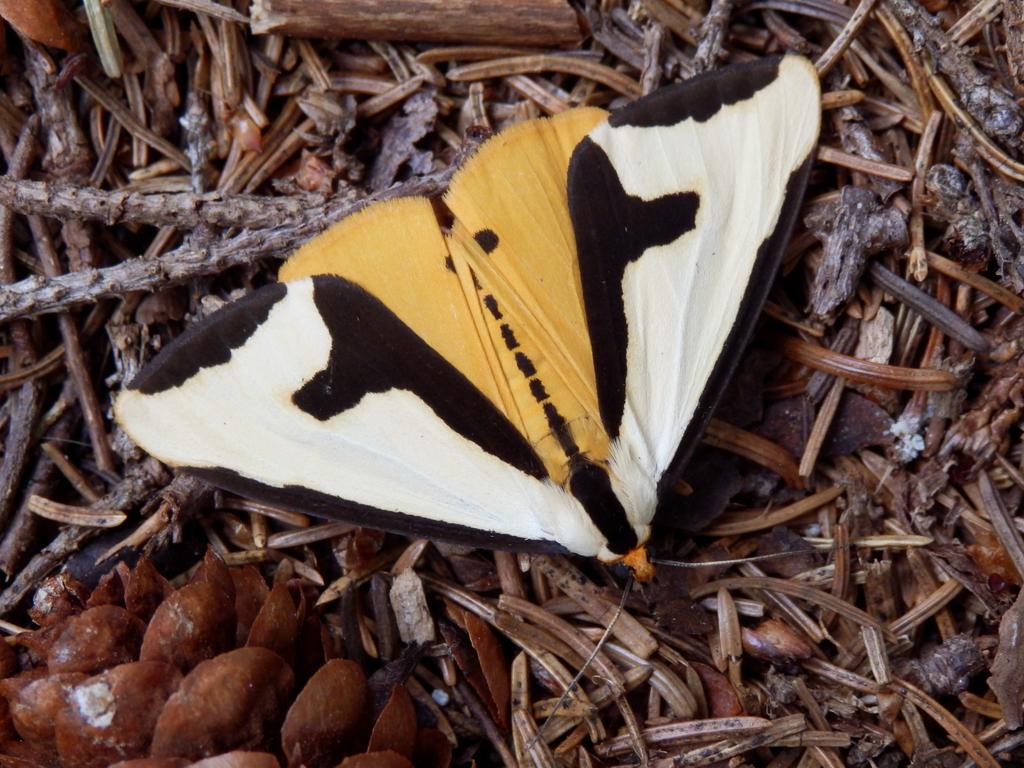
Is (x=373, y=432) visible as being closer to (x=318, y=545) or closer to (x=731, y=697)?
(x=318, y=545)

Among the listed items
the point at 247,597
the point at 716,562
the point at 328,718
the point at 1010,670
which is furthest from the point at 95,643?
the point at 1010,670

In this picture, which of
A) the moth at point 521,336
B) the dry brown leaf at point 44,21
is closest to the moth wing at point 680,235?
the moth at point 521,336

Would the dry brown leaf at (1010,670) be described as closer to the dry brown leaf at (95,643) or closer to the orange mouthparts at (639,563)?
the orange mouthparts at (639,563)

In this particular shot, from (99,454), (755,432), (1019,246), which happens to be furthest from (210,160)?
(1019,246)

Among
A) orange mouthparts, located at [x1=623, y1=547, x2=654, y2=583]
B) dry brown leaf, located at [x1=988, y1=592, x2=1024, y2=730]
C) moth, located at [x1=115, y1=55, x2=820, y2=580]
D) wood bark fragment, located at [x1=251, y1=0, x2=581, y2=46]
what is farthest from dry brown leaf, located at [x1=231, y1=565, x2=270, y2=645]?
dry brown leaf, located at [x1=988, y1=592, x2=1024, y2=730]

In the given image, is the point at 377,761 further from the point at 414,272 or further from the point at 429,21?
the point at 429,21

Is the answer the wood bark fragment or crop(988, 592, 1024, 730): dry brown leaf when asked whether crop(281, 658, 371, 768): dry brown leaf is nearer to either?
crop(988, 592, 1024, 730): dry brown leaf

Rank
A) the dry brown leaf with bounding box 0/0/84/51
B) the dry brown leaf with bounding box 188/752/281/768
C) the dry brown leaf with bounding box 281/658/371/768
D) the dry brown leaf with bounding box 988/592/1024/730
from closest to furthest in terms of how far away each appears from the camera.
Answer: the dry brown leaf with bounding box 188/752/281/768
the dry brown leaf with bounding box 281/658/371/768
the dry brown leaf with bounding box 988/592/1024/730
the dry brown leaf with bounding box 0/0/84/51
